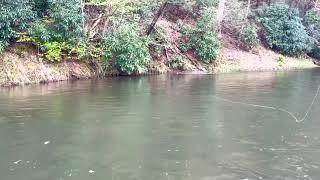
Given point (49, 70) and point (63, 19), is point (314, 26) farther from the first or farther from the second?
point (49, 70)

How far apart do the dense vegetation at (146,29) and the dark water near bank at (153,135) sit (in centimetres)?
349

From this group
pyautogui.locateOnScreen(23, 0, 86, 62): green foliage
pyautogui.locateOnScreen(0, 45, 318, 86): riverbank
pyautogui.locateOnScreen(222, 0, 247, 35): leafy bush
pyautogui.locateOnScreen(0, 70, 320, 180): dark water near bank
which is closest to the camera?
Answer: pyautogui.locateOnScreen(0, 70, 320, 180): dark water near bank

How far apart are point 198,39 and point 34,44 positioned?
33.6 feet

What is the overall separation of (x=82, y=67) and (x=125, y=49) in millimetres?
2130

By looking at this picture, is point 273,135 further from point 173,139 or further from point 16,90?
point 16,90

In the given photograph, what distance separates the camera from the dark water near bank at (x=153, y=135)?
8.44m

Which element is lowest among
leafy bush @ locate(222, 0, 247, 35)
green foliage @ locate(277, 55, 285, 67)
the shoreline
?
the shoreline

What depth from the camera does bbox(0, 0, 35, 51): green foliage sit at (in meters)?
20.2

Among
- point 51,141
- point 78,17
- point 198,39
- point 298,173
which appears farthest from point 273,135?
point 198,39

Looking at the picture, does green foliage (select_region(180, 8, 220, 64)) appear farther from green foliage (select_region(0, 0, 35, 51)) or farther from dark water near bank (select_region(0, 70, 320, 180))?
green foliage (select_region(0, 0, 35, 51))

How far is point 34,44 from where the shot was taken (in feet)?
72.8

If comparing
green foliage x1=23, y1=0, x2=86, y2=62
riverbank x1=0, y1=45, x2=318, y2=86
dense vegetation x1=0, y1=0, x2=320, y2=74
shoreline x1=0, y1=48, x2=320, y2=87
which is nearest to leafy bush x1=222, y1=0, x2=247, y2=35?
dense vegetation x1=0, y1=0, x2=320, y2=74

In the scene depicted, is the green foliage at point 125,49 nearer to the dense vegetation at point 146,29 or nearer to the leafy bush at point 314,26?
the dense vegetation at point 146,29

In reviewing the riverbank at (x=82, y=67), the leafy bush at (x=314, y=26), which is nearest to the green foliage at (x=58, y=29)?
the riverbank at (x=82, y=67)
